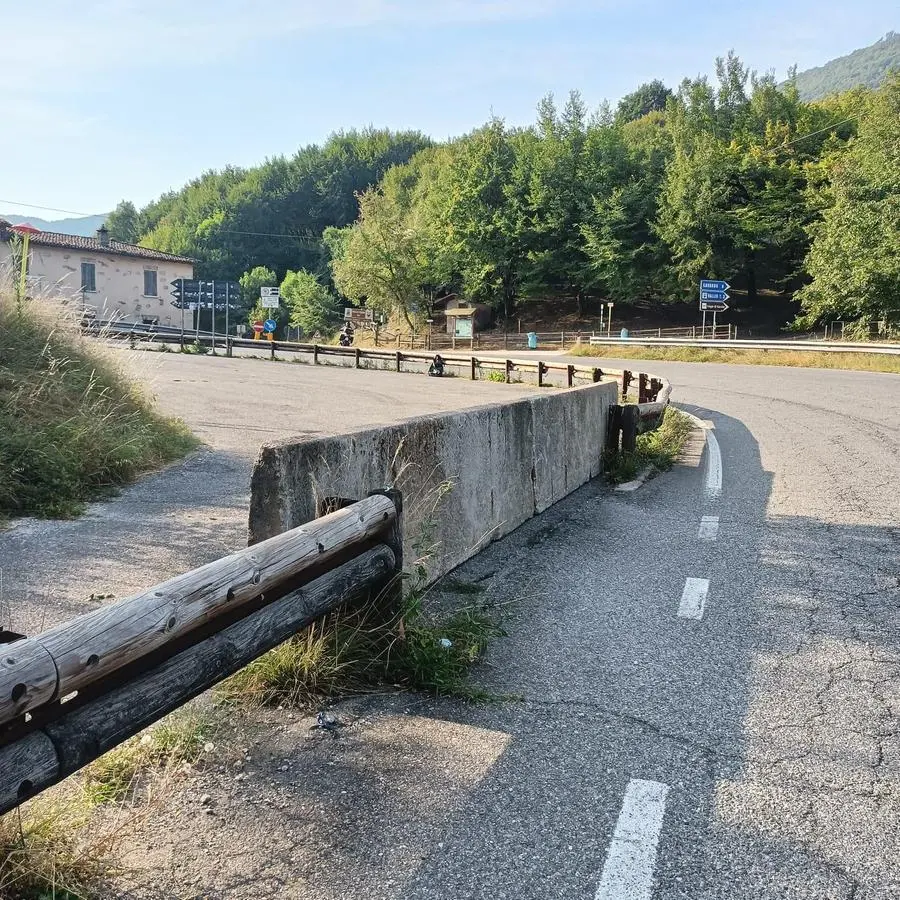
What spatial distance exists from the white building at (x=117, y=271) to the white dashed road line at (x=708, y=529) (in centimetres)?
5201

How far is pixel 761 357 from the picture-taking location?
108ft

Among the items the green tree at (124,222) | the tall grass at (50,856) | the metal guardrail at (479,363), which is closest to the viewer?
the tall grass at (50,856)

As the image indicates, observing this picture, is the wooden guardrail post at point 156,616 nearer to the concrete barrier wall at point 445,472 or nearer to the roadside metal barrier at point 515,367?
the concrete barrier wall at point 445,472

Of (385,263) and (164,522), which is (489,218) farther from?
(164,522)

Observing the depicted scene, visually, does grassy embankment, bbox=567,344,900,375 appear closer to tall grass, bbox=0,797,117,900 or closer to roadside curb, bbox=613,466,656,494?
roadside curb, bbox=613,466,656,494

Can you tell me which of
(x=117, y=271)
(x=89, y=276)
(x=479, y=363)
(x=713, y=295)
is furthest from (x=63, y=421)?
(x=117, y=271)

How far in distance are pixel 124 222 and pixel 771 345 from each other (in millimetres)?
158357

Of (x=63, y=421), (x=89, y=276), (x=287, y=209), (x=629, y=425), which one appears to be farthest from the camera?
(x=287, y=209)

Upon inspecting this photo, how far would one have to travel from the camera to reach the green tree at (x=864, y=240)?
138ft

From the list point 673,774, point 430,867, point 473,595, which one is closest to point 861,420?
point 473,595

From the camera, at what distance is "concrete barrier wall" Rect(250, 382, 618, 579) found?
3.88 metres

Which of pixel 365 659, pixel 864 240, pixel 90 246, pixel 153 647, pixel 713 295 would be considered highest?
pixel 864 240

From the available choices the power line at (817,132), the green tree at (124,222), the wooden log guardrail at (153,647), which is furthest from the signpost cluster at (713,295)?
the green tree at (124,222)

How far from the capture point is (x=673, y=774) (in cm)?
308
